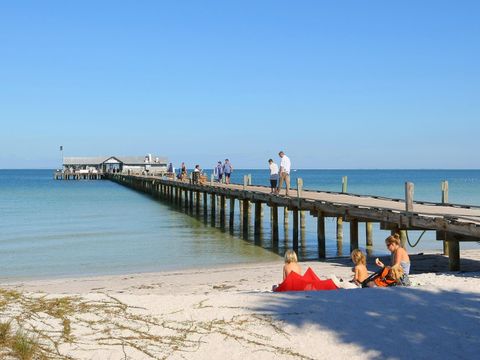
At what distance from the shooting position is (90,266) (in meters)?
19.1

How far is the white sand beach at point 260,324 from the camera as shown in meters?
6.59

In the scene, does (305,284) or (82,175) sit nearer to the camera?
(305,284)

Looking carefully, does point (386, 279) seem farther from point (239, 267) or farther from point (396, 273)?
point (239, 267)

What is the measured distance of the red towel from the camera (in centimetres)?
905

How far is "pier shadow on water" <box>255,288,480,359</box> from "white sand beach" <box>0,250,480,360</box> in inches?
0.4

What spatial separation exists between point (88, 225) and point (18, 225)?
364 centimetres

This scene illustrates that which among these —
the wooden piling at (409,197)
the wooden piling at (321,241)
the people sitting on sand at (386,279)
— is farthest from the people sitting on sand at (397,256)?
the wooden piling at (321,241)

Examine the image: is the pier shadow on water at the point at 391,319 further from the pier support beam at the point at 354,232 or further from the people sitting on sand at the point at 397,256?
the pier support beam at the point at 354,232

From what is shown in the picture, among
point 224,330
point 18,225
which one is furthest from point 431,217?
point 18,225

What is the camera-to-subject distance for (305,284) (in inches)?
359

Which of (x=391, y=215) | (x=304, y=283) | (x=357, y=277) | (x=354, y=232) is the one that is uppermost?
(x=391, y=215)

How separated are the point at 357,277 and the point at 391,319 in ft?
9.03

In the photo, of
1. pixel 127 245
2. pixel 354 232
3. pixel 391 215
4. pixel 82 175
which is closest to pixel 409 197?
pixel 391 215

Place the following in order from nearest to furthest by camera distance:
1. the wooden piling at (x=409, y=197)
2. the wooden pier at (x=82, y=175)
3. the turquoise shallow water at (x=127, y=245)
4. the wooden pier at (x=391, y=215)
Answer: the wooden pier at (x=391, y=215)
the wooden piling at (x=409, y=197)
the turquoise shallow water at (x=127, y=245)
the wooden pier at (x=82, y=175)
